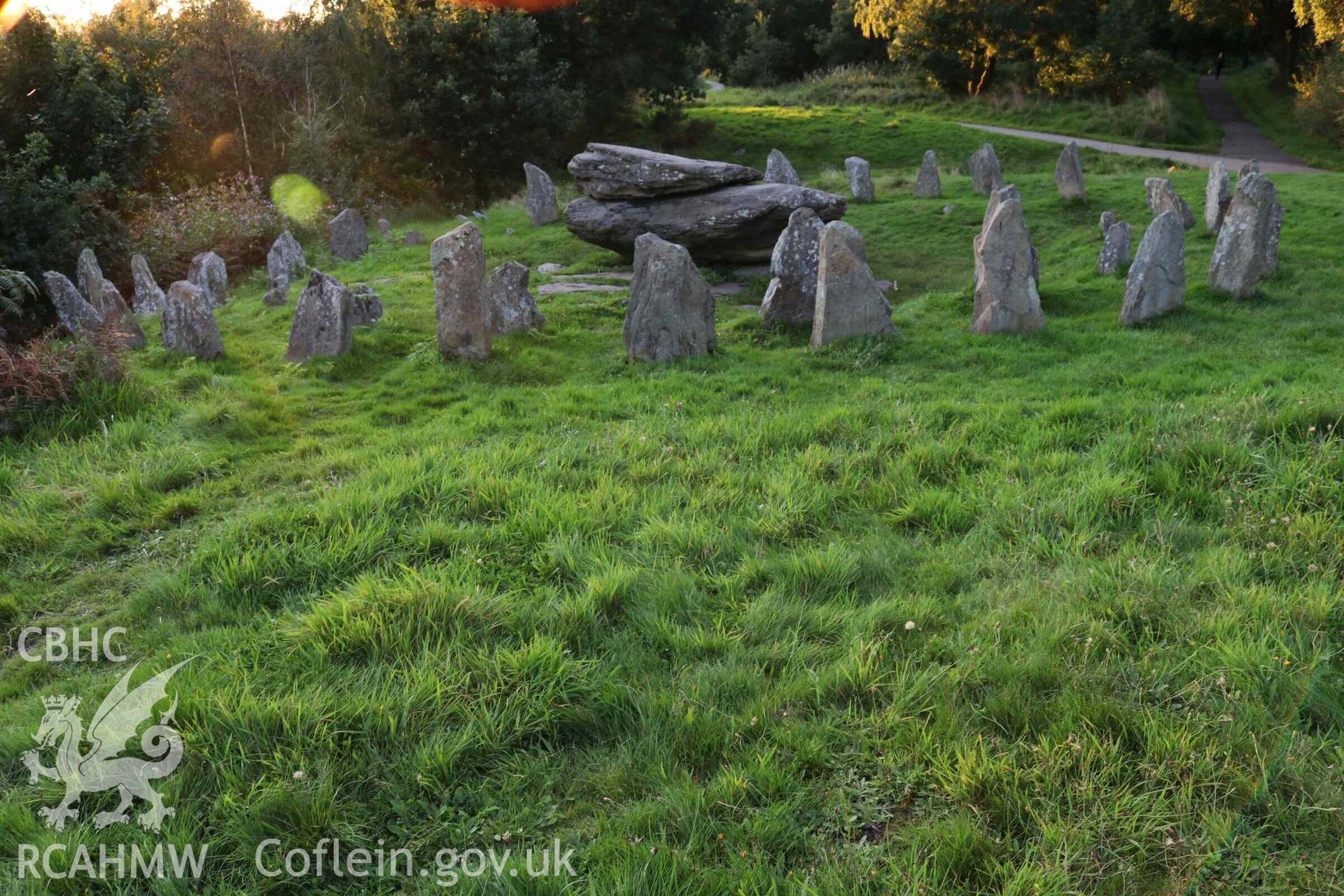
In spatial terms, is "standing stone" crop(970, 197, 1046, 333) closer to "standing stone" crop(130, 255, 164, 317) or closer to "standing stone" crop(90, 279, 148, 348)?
"standing stone" crop(90, 279, 148, 348)

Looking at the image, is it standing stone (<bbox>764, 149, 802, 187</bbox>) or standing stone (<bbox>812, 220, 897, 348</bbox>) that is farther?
standing stone (<bbox>764, 149, 802, 187</bbox>)

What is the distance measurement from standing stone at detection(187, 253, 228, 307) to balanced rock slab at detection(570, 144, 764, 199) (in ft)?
24.3

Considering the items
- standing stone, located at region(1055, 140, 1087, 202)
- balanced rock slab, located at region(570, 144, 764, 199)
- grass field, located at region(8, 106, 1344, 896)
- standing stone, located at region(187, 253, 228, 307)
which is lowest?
grass field, located at region(8, 106, 1344, 896)

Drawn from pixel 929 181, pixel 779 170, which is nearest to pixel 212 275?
pixel 779 170

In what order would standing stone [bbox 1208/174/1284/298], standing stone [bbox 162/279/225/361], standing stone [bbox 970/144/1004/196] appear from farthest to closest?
standing stone [bbox 970/144/1004/196]
standing stone [bbox 1208/174/1284/298]
standing stone [bbox 162/279/225/361]

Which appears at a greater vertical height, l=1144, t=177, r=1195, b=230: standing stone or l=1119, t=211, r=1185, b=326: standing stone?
l=1144, t=177, r=1195, b=230: standing stone

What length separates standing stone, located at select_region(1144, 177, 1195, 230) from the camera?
633 inches

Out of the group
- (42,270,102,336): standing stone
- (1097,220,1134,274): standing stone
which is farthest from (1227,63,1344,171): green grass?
(42,270,102,336): standing stone

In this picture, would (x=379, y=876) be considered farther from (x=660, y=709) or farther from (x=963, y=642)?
(x=963, y=642)

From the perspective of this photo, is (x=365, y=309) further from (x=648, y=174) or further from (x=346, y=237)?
(x=346, y=237)

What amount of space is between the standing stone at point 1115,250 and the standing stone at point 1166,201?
1.93 meters

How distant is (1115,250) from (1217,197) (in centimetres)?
364

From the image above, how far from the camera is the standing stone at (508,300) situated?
11.8 meters

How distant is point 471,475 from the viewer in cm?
625
